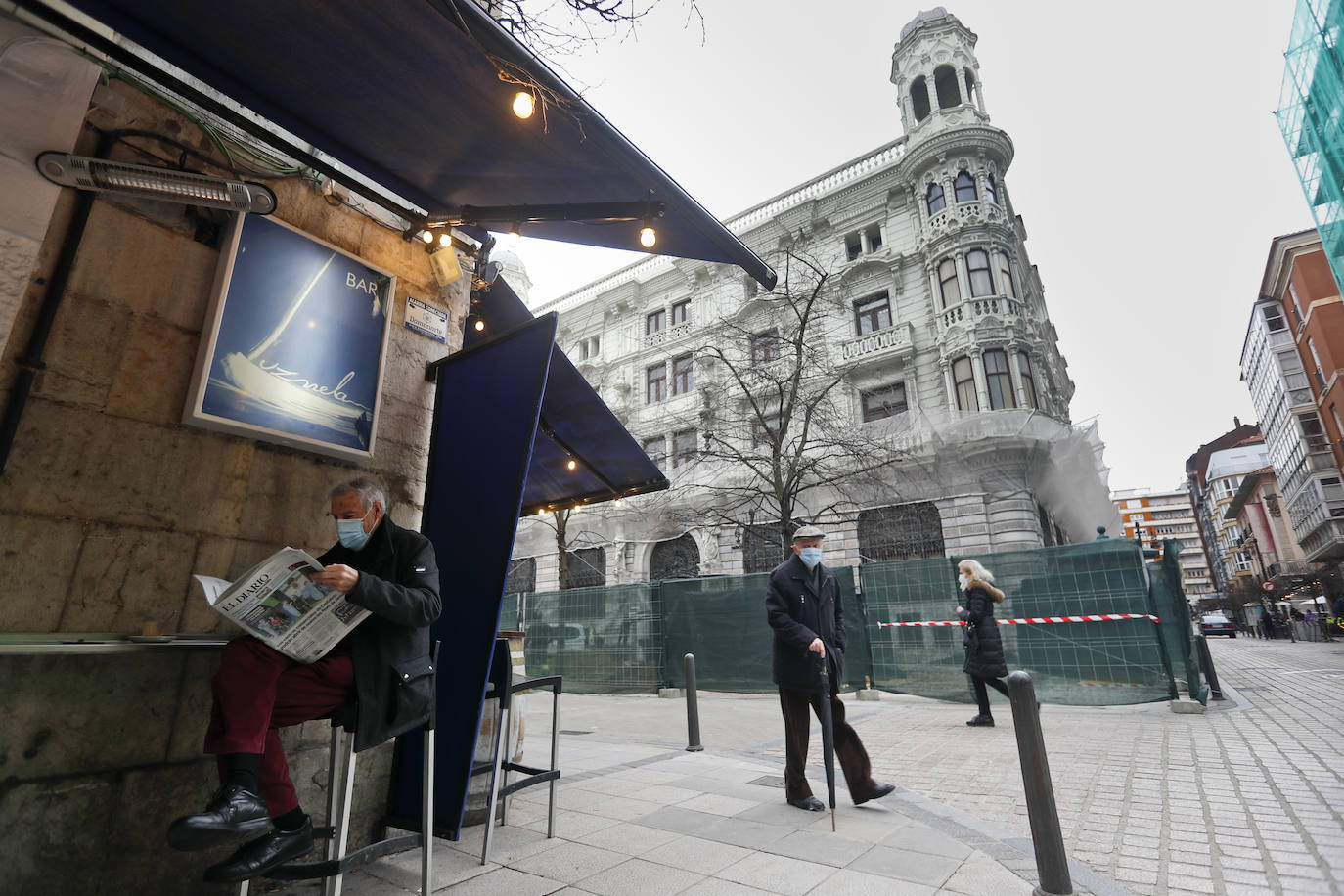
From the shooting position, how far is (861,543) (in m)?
20.1

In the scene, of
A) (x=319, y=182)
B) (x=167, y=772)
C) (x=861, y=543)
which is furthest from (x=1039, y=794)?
(x=861, y=543)

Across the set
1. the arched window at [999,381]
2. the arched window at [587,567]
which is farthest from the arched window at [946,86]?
the arched window at [587,567]

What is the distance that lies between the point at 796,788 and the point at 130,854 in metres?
3.57

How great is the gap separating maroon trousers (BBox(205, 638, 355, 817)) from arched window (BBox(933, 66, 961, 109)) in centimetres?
2764

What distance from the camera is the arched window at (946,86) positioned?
2364 cm

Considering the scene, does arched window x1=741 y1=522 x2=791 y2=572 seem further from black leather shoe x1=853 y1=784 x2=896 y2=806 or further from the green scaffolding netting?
black leather shoe x1=853 y1=784 x2=896 y2=806

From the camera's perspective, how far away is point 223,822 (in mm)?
2088

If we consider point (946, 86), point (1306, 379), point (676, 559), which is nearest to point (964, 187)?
point (946, 86)

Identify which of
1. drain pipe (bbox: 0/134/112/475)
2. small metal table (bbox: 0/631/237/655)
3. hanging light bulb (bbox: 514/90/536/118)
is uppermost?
hanging light bulb (bbox: 514/90/536/118)

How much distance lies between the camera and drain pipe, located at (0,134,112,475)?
248 centimetres

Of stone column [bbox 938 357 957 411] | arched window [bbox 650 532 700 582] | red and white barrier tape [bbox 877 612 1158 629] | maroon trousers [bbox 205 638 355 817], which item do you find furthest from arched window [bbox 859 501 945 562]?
maroon trousers [bbox 205 638 355 817]

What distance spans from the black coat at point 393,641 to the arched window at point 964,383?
63.1ft

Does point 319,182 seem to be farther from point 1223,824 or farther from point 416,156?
point 1223,824

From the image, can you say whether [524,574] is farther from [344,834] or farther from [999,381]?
[344,834]
